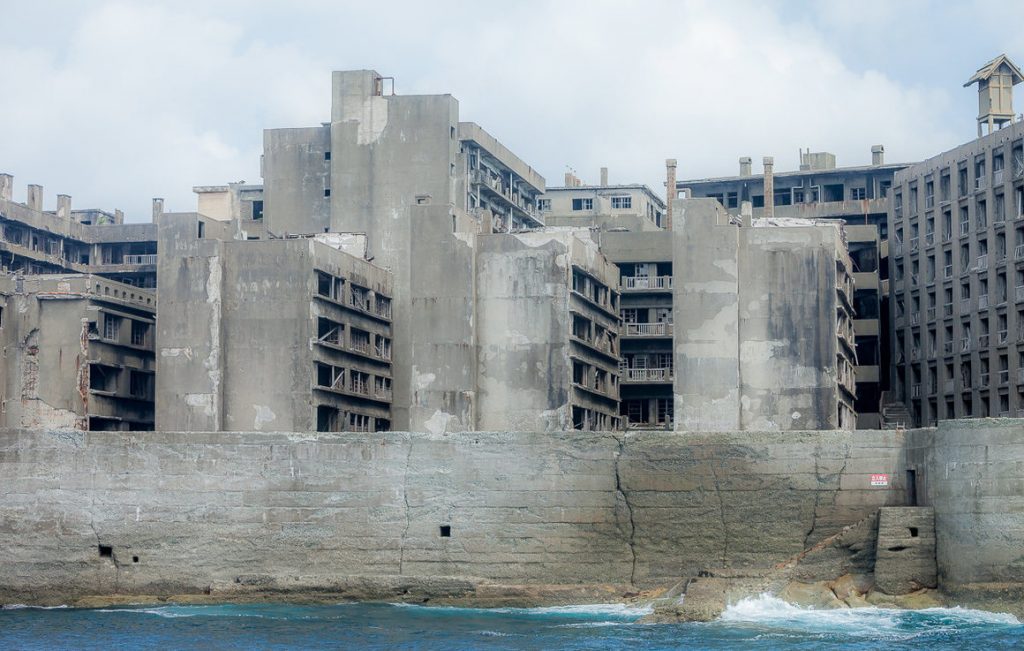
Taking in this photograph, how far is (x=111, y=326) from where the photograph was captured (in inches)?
3799

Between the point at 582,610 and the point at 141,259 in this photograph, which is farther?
the point at 141,259

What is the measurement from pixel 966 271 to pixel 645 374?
20659 mm

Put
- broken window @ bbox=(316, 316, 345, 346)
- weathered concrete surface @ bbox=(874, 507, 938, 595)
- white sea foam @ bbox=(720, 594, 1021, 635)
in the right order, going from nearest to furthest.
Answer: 1. white sea foam @ bbox=(720, 594, 1021, 635)
2. weathered concrete surface @ bbox=(874, 507, 938, 595)
3. broken window @ bbox=(316, 316, 345, 346)

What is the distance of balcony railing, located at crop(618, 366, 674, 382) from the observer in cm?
10475

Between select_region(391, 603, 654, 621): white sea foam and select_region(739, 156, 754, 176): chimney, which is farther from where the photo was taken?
select_region(739, 156, 754, 176): chimney

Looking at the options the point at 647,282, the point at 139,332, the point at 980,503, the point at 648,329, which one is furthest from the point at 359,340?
the point at 980,503

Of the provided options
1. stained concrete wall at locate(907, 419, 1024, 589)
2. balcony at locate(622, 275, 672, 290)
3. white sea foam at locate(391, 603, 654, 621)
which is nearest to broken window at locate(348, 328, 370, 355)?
balcony at locate(622, 275, 672, 290)

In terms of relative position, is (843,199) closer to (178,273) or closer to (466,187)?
(466,187)

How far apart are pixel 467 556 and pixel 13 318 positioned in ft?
128

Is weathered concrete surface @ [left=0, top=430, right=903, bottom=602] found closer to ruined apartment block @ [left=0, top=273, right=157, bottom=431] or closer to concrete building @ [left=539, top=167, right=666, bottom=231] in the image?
ruined apartment block @ [left=0, top=273, right=157, bottom=431]

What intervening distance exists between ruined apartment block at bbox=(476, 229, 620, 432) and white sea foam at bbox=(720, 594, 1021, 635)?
30664 mm

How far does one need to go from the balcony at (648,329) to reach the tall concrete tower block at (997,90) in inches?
874

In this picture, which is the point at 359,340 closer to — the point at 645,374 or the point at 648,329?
the point at 645,374

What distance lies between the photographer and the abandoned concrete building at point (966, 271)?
10288 centimetres
